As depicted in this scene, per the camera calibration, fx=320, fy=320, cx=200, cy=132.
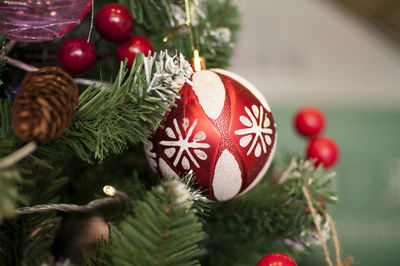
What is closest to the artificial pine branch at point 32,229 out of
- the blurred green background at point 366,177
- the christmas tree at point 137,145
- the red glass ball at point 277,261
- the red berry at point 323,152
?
the christmas tree at point 137,145

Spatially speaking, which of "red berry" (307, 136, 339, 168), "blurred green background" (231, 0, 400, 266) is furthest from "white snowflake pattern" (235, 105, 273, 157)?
"blurred green background" (231, 0, 400, 266)

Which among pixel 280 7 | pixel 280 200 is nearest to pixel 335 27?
pixel 280 7

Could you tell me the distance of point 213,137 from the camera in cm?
31

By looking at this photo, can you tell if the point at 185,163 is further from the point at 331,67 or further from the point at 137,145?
the point at 331,67

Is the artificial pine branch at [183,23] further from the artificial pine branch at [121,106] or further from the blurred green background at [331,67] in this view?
the blurred green background at [331,67]

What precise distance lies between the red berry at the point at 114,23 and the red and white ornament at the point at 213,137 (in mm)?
91

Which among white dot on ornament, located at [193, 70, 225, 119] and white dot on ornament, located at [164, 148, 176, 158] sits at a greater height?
white dot on ornament, located at [193, 70, 225, 119]

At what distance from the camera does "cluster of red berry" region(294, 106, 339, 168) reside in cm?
53

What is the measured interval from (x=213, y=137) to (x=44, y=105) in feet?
0.50

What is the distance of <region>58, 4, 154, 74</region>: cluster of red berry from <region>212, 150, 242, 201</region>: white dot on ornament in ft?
0.46

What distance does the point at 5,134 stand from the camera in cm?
26

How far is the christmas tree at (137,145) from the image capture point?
0.23 meters

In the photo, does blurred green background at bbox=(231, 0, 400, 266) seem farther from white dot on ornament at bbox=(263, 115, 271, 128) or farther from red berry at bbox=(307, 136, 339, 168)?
white dot on ornament at bbox=(263, 115, 271, 128)

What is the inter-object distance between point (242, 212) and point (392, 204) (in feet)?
3.97
